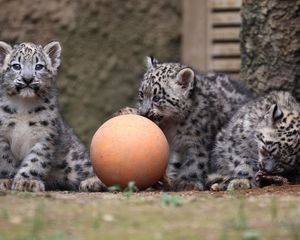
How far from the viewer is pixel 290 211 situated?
8.25 meters

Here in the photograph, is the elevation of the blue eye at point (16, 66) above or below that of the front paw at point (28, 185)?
above

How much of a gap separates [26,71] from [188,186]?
221cm

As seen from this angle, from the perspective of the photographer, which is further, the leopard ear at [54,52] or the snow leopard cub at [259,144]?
the leopard ear at [54,52]

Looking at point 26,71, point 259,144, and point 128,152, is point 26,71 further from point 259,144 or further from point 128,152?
point 259,144

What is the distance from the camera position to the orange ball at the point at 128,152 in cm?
1018

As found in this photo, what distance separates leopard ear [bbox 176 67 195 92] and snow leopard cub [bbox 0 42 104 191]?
1430 mm

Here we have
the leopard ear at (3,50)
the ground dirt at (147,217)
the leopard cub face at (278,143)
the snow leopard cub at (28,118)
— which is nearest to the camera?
the ground dirt at (147,217)

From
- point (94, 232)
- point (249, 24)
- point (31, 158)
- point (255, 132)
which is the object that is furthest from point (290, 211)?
point (249, 24)

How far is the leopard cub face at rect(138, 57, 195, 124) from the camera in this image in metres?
11.3

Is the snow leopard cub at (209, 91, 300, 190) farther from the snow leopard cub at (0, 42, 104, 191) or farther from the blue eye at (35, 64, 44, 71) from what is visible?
the blue eye at (35, 64, 44, 71)

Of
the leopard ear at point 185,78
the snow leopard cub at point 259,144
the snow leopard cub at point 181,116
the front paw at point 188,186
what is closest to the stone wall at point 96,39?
the snow leopard cub at point 181,116

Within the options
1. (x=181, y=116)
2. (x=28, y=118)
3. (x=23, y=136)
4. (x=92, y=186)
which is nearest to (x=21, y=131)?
(x=23, y=136)

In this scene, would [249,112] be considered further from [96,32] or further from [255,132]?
[96,32]

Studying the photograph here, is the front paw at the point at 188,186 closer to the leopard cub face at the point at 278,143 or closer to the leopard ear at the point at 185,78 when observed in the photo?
the leopard cub face at the point at 278,143
